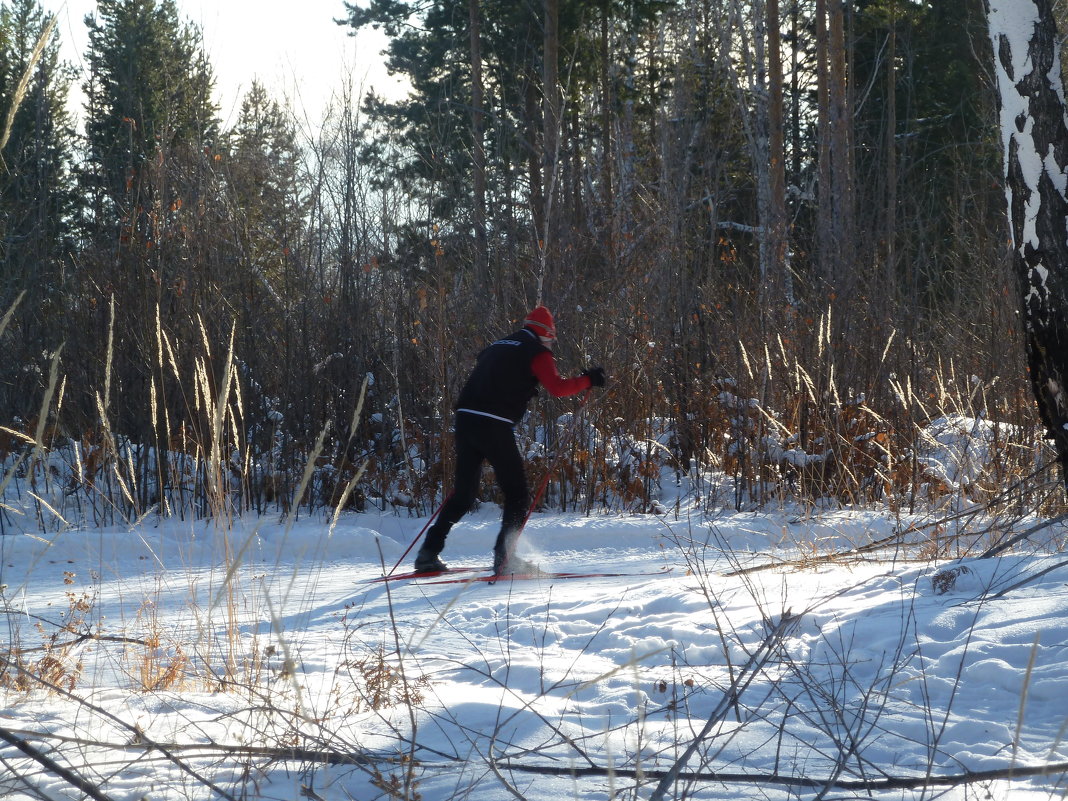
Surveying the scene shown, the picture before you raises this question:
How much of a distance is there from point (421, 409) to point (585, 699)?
6.09m

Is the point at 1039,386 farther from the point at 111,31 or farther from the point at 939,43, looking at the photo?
the point at 111,31

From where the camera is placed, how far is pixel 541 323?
20.6 feet

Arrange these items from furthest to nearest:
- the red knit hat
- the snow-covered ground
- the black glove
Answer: the red knit hat → the black glove → the snow-covered ground

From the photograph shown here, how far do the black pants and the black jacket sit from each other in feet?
0.24

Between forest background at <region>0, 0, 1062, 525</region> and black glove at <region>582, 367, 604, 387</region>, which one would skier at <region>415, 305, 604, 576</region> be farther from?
forest background at <region>0, 0, 1062, 525</region>

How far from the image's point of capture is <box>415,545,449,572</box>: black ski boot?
6.10 m

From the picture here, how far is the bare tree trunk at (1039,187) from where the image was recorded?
11.5 feet

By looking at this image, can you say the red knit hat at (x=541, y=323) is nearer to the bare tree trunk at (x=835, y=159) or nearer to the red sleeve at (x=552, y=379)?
the red sleeve at (x=552, y=379)

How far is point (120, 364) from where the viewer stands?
8.52 metres

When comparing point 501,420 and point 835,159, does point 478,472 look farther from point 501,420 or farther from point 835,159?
point 835,159

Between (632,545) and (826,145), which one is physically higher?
(826,145)

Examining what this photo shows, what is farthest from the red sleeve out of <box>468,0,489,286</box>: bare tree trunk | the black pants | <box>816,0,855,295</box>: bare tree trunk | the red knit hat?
<box>816,0,855,295</box>: bare tree trunk

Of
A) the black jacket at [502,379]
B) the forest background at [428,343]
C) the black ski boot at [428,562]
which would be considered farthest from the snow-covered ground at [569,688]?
the forest background at [428,343]

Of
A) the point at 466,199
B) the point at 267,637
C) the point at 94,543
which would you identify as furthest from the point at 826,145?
the point at 267,637
